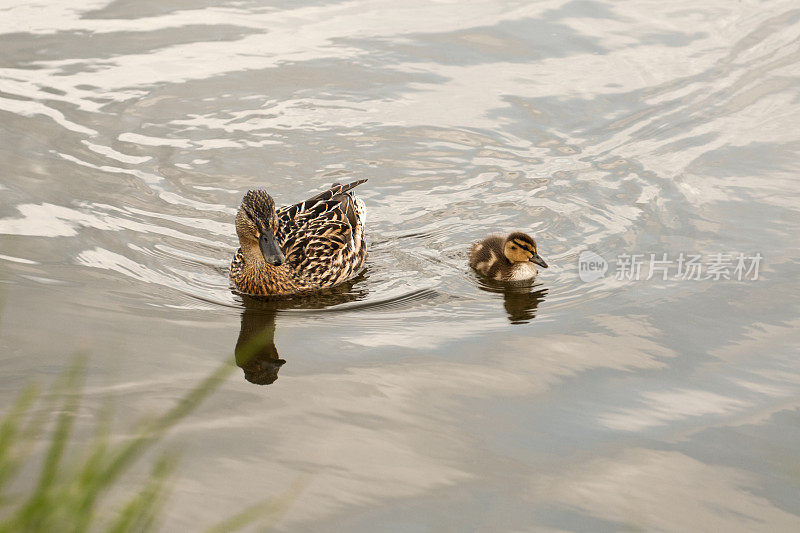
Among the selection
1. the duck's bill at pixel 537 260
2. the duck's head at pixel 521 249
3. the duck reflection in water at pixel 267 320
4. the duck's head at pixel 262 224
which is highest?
the duck's head at pixel 262 224

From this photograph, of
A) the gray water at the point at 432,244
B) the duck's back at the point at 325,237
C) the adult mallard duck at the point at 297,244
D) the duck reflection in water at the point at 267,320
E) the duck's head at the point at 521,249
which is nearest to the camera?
the gray water at the point at 432,244

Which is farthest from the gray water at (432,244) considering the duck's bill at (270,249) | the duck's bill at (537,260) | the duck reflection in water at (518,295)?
the duck's bill at (270,249)

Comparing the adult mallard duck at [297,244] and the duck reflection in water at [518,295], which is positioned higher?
the adult mallard duck at [297,244]

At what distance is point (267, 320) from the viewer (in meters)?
6.27

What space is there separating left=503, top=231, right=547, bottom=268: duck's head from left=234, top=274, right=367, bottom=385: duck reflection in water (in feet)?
3.26

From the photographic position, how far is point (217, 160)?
8578 mm

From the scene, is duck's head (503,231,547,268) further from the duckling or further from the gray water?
the gray water

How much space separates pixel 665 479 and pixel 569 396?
82cm

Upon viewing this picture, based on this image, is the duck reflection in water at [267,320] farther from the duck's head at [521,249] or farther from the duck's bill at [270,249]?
the duck's head at [521,249]

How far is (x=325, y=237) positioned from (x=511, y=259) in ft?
4.06

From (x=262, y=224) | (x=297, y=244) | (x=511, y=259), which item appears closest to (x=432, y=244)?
(x=511, y=259)

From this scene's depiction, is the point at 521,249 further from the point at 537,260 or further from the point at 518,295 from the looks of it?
the point at 518,295

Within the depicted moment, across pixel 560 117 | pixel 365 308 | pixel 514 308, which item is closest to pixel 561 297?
pixel 514 308

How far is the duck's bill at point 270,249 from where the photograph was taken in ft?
21.1
